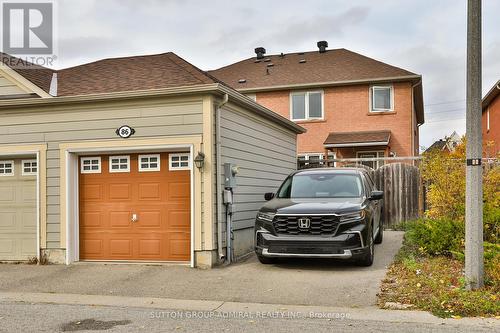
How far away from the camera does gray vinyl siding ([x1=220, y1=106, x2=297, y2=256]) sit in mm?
11336

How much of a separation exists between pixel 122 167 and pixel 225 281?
12.0ft

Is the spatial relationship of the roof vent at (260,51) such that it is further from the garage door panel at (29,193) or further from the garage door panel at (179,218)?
the garage door panel at (179,218)

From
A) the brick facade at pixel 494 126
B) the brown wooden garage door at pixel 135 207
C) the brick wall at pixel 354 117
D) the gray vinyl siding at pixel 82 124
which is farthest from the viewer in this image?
the brick facade at pixel 494 126

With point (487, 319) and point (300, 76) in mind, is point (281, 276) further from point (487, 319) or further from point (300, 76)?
point (300, 76)

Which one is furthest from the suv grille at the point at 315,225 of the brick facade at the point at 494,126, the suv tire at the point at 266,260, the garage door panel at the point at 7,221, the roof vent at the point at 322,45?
the roof vent at the point at 322,45

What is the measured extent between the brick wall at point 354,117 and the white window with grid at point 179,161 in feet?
45.7

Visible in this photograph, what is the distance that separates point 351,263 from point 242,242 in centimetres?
256

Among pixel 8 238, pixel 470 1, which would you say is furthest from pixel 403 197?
pixel 8 238

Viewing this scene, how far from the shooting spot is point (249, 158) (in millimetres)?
12469

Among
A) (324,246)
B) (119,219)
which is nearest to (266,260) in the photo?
(324,246)

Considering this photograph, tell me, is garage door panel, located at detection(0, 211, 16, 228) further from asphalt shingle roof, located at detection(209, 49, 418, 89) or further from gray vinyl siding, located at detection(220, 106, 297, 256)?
asphalt shingle roof, located at detection(209, 49, 418, 89)

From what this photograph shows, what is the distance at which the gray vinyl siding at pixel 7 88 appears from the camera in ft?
38.4

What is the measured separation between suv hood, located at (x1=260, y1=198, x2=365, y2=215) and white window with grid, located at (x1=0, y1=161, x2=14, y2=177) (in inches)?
229

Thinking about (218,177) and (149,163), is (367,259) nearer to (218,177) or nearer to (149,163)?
(218,177)
